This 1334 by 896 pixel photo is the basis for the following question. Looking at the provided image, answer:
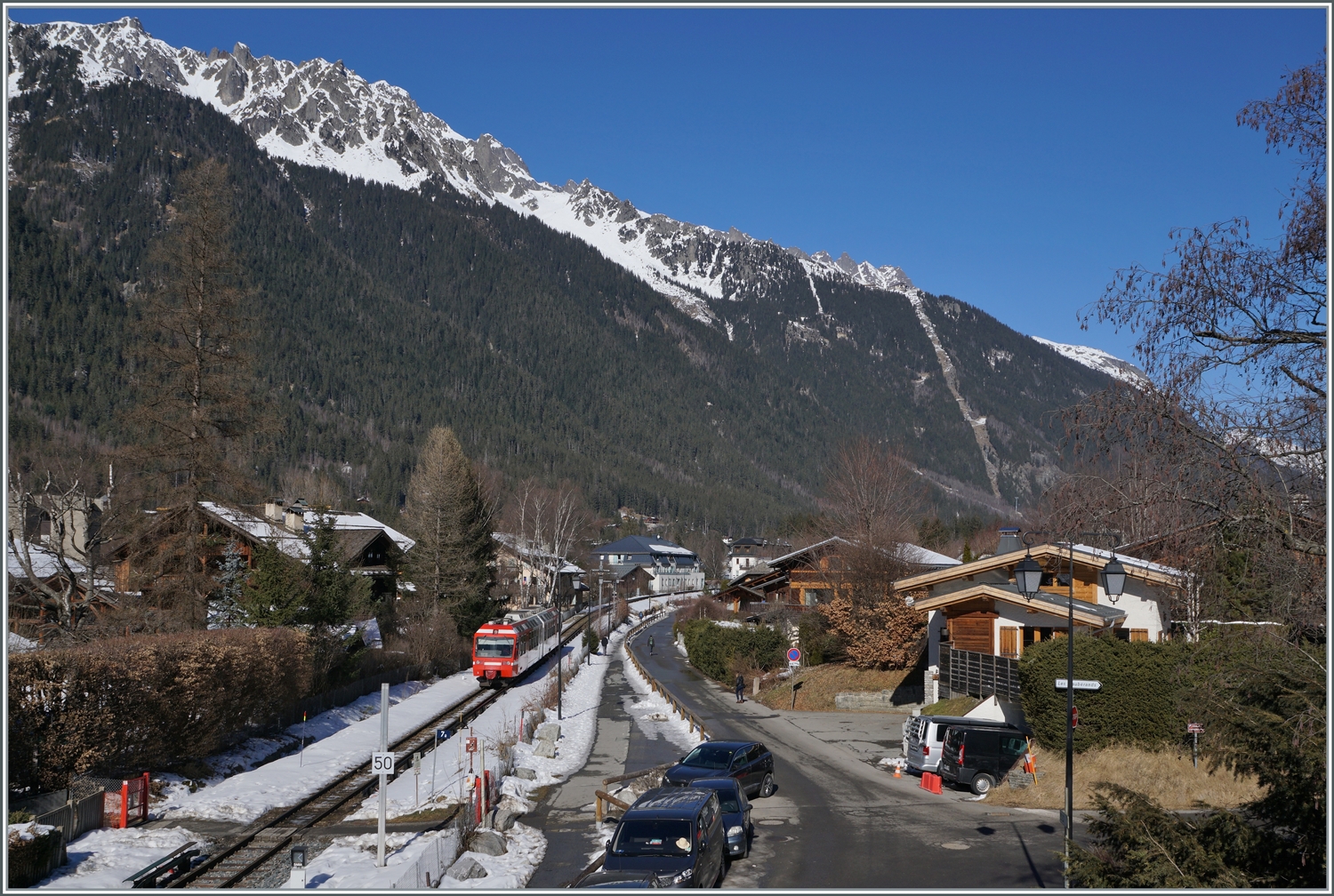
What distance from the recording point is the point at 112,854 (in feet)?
57.7

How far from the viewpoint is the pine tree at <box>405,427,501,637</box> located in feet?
195

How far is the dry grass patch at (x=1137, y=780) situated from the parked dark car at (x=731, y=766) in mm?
5474

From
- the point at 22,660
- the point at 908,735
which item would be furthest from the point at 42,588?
the point at 908,735

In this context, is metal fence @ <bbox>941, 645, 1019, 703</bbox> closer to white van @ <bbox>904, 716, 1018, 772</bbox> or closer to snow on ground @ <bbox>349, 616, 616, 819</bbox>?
white van @ <bbox>904, 716, 1018, 772</bbox>

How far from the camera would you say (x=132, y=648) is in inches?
861

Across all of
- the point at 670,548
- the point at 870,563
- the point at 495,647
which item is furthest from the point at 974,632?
the point at 670,548

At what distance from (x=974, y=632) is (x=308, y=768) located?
22398 millimetres

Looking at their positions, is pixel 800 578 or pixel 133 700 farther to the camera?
pixel 800 578

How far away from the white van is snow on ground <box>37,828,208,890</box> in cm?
1720

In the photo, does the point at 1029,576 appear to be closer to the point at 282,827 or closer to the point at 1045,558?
the point at 1045,558

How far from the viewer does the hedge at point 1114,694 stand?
74.9 ft

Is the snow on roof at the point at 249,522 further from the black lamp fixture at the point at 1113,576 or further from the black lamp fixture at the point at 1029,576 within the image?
the black lamp fixture at the point at 1113,576

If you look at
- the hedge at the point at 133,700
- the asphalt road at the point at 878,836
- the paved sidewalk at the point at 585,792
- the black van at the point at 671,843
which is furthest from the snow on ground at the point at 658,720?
the black van at the point at 671,843

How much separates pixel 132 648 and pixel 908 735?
795 inches
